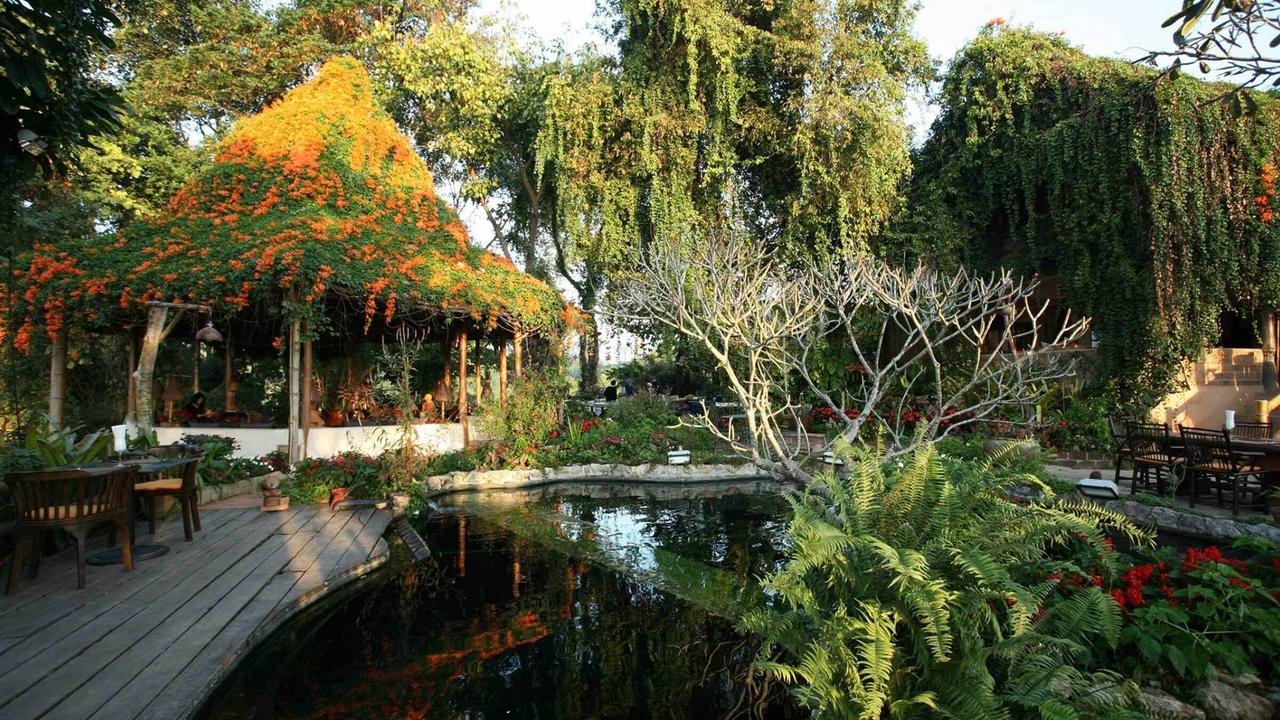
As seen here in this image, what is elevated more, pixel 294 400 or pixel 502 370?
pixel 502 370

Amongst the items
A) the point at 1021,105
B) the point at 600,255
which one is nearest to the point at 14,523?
the point at 600,255

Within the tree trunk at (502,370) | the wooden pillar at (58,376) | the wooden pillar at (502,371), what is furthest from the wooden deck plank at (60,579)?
the wooden pillar at (58,376)

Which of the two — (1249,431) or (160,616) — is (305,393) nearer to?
(160,616)

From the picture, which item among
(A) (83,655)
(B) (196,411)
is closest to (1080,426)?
(A) (83,655)

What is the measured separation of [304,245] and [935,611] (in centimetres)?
930

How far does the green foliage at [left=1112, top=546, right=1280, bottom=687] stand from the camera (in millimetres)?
2918

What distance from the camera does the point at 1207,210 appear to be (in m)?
9.88

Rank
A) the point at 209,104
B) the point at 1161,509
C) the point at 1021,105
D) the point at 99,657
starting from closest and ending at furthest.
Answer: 1. the point at 99,657
2. the point at 1161,509
3. the point at 1021,105
4. the point at 209,104

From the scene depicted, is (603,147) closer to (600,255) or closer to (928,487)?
(600,255)

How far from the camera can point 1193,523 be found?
574 cm

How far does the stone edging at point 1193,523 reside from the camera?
529 cm

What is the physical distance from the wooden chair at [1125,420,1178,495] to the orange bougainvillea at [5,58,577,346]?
29.1 ft

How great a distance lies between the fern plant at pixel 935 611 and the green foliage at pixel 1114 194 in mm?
8240

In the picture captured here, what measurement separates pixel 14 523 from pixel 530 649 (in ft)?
11.7
